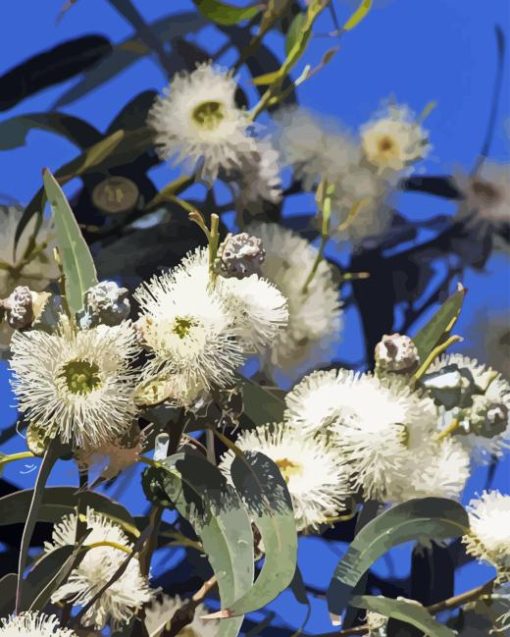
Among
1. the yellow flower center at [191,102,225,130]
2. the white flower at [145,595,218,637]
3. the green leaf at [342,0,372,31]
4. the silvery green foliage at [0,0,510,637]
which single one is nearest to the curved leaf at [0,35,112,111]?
the silvery green foliage at [0,0,510,637]

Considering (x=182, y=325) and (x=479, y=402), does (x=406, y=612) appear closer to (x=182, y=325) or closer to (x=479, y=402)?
(x=479, y=402)

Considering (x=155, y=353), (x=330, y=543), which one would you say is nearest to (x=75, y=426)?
(x=155, y=353)

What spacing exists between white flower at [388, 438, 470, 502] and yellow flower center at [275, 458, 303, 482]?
71 millimetres

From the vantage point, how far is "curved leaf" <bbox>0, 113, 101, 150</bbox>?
3.59ft

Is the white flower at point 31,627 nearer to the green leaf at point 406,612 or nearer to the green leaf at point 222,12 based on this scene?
the green leaf at point 406,612

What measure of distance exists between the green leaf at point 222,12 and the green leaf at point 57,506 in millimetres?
474

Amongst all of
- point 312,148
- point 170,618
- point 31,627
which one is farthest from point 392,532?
point 312,148

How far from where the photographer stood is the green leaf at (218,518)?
83 centimetres

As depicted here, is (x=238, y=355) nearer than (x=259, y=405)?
Yes

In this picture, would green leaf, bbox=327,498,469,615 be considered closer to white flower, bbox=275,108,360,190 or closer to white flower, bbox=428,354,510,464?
white flower, bbox=428,354,510,464

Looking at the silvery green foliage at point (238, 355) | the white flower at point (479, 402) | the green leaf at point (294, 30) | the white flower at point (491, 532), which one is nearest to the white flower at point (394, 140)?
the silvery green foliage at point (238, 355)

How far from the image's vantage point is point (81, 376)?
2.68 feet

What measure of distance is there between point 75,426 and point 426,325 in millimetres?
339

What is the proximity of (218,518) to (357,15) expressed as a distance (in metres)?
0.54
